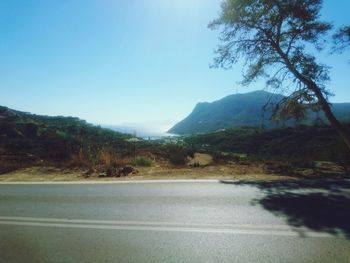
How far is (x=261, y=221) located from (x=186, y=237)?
4.51ft

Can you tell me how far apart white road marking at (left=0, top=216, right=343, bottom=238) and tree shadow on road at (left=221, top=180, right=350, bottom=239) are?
1.11 ft

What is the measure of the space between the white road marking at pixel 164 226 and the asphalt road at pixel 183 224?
0.05ft

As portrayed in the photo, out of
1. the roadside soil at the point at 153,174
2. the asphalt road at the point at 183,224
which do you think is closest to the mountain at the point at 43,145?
the roadside soil at the point at 153,174

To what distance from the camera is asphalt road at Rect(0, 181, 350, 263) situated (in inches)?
165

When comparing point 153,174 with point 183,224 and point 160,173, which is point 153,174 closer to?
point 160,173

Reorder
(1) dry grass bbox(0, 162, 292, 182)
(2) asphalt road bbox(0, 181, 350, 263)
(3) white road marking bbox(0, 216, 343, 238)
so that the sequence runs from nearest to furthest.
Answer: (2) asphalt road bbox(0, 181, 350, 263) < (3) white road marking bbox(0, 216, 343, 238) < (1) dry grass bbox(0, 162, 292, 182)

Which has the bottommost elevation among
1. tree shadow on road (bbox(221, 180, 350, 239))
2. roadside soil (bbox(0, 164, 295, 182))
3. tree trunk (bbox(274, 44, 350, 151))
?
roadside soil (bbox(0, 164, 295, 182))

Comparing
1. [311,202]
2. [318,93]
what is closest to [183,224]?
[311,202]

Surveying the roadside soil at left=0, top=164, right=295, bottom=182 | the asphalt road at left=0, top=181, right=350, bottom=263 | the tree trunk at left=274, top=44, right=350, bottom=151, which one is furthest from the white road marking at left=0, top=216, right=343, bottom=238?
the tree trunk at left=274, top=44, right=350, bottom=151

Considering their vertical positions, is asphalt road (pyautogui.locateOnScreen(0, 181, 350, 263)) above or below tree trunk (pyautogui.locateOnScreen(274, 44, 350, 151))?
below

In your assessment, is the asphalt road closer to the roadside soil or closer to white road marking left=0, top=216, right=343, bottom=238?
white road marking left=0, top=216, right=343, bottom=238

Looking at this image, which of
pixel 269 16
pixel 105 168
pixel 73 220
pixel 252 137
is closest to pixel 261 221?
pixel 73 220

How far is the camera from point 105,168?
13.0 metres

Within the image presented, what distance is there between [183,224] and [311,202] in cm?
272
